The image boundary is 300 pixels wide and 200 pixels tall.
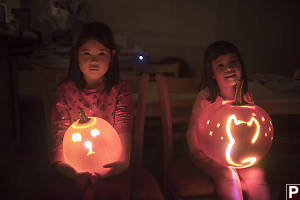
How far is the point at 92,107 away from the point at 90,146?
30 cm

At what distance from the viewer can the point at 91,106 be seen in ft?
3.77

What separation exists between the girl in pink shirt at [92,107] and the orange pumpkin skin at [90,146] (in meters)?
0.04

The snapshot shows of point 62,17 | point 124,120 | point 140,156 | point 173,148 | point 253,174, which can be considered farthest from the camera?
point 62,17

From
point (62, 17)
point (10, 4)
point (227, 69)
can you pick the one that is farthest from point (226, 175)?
point (10, 4)

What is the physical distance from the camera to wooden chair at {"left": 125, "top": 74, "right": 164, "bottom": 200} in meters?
1.00

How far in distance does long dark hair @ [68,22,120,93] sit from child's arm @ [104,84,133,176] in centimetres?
8

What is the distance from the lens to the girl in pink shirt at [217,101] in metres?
0.98

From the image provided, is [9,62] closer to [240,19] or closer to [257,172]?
[257,172]

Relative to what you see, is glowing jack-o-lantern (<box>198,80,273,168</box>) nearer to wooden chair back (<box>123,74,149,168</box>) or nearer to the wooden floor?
wooden chair back (<box>123,74,149,168</box>)

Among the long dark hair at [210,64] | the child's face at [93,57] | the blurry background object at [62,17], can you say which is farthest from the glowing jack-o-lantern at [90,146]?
the blurry background object at [62,17]

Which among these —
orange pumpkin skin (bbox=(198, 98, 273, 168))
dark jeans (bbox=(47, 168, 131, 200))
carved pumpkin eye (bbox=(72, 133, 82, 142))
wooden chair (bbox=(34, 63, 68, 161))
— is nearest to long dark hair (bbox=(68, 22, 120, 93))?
wooden chair (bbox=(34, 63, 68, 161))

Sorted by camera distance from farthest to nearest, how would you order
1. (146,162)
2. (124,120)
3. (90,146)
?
(146,162)
(124,120)
(90,146)

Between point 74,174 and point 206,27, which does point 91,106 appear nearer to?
point 74,174

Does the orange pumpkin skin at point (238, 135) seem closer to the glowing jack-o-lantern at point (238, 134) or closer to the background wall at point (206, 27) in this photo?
the glowing jack-o-lantern at point (238, 134)
